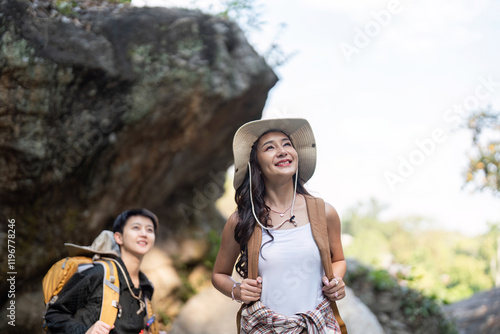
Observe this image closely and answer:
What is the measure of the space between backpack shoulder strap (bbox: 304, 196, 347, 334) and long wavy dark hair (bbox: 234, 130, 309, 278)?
0.65 ft

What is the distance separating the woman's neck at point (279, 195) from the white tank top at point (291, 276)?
1.01 feet

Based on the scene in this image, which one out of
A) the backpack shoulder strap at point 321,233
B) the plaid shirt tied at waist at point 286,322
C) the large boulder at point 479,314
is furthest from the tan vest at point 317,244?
the large boulder at point 479,314

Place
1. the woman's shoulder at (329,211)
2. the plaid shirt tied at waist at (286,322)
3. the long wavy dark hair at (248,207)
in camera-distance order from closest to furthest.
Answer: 1. the plaid shirt tied at waist at (286,322)
2. the long wavy dark hair at (248,207)
3. the woman's shoulder at (329,211)

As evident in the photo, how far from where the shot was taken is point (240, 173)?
285cm

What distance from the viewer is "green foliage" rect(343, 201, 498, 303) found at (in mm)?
27062

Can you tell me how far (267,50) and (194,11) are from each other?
1.35 metres

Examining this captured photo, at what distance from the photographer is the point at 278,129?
2.88 metres

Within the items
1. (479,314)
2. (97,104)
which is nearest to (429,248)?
(479,314)

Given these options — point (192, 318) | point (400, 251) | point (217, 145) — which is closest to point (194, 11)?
point (217, 145)

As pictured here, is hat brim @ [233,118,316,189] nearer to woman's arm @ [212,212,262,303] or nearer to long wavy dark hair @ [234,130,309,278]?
long wavy dark hair @ [234,130,309,278]

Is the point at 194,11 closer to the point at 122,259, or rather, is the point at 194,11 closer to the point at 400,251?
the point at 122,259

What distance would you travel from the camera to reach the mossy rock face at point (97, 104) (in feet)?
14.1

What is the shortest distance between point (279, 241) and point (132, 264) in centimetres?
133

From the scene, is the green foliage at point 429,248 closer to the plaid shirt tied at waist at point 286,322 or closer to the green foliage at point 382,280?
the green foliage at point 382,280
